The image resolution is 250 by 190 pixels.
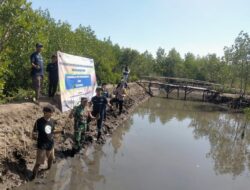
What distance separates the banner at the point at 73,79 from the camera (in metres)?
10.5

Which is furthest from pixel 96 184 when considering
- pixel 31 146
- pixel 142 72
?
pixel 142 72

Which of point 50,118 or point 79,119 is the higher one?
point 50,118

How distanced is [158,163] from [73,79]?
14.6 feet

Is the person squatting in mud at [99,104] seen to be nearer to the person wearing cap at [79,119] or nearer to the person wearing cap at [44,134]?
the person wearing cap at [79,119]

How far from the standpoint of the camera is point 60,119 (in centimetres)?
1037

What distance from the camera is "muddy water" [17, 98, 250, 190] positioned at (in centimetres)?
805

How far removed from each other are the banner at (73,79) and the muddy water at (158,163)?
6.66ft

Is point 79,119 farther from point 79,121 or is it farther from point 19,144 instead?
point 19,144

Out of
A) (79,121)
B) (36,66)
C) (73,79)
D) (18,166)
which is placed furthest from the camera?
(73,79)

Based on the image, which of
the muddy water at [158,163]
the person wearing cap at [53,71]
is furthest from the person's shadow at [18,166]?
the person wearing cap at [53,71]

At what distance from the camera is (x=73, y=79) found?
1159cm

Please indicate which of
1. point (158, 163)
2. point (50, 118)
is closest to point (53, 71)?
point (50, 118)

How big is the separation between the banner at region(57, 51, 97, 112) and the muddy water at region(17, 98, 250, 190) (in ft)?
6.66

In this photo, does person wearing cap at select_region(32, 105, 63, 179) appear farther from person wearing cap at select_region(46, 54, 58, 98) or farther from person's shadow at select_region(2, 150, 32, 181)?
person wearing cap at select_region(46, 54, 58, 98)
